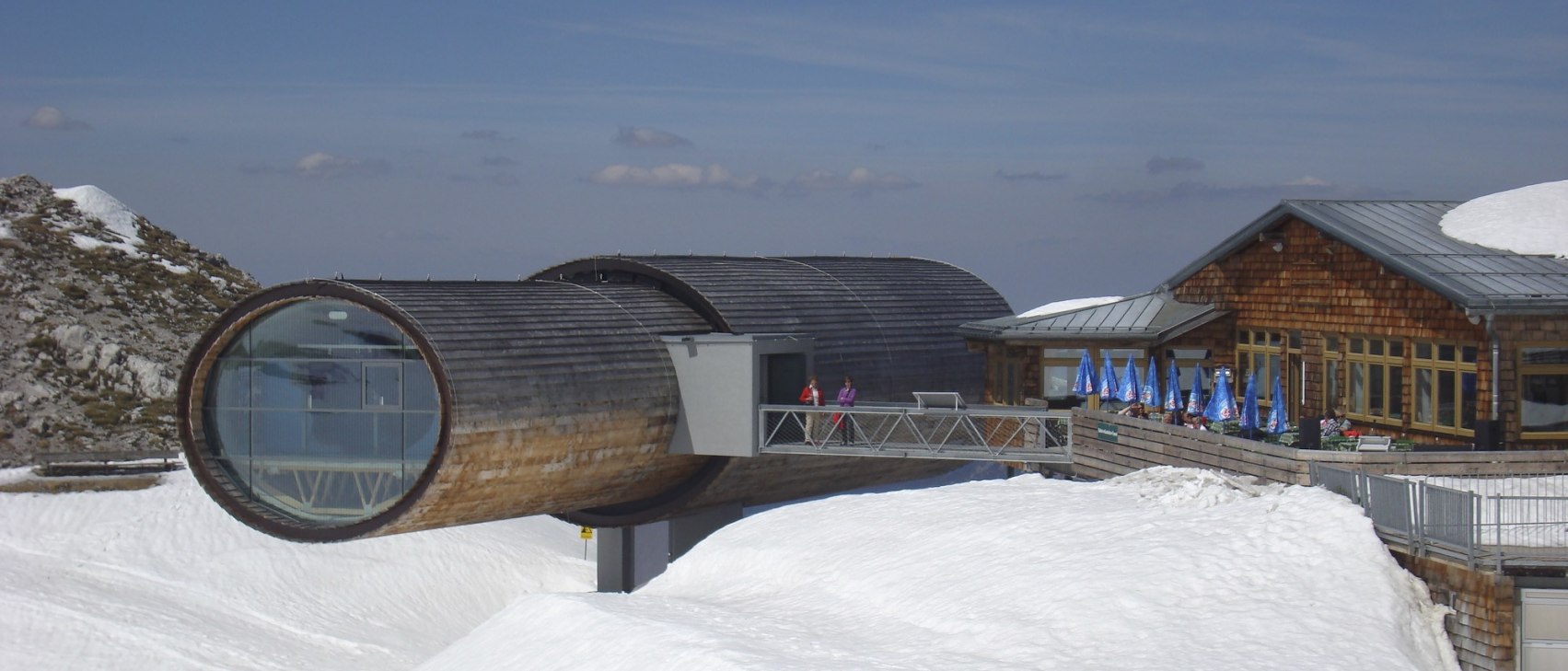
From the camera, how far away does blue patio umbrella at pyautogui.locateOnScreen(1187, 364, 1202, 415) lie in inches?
1210

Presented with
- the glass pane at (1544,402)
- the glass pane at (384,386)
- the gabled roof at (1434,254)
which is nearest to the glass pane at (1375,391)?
the gabled roof at (1434,254)

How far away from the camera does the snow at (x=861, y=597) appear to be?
70.8 feet

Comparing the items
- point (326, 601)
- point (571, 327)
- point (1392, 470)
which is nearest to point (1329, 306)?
point (1392, 470)

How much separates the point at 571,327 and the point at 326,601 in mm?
13953

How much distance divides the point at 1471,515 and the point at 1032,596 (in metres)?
5.91

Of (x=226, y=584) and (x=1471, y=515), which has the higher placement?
(x=1471, y=515)

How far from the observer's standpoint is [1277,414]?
2902 cm

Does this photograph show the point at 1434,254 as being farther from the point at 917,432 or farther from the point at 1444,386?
the point at 917,432

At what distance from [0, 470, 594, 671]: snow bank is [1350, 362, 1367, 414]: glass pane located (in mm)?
20717

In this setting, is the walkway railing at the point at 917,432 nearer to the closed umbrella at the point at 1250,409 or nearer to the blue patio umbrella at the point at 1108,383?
the blue patio umbrella at the point at 1108,383

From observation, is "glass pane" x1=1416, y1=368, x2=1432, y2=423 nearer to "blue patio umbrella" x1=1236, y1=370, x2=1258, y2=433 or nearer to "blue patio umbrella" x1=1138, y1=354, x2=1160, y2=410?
"blue patio umbrella" x1=1236, y1=370, x2=1258, y2=433

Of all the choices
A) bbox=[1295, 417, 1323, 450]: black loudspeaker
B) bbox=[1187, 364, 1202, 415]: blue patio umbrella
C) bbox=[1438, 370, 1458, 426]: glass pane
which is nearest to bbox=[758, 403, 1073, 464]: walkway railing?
bbox=[1187, 364, 1202, 415]: blue patio umbrella

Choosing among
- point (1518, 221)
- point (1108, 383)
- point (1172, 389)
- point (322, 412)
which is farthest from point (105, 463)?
point (1518, 221)

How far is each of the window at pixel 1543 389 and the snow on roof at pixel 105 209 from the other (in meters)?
70.2
